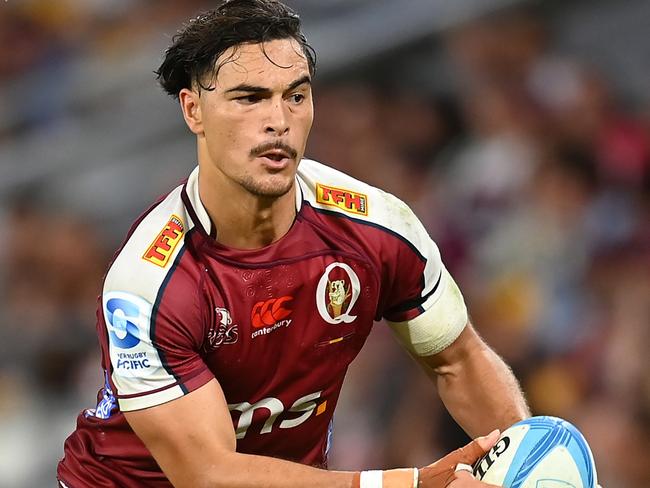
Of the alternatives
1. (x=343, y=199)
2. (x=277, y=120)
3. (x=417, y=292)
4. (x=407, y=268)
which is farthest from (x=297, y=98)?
(x=417, y=292)

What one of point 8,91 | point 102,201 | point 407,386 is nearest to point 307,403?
point 407,386

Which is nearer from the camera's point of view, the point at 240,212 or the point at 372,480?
the point at 372,480

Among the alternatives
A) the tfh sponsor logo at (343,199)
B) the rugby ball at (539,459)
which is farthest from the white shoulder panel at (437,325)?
the rugby ball at (539,459)

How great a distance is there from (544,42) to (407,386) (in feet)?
7.41

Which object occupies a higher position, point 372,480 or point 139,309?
point 139,309

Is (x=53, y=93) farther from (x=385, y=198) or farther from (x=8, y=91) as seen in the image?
(x=385, y=198)

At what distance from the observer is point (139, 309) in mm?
3604

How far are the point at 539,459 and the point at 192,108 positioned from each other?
4.54 ft

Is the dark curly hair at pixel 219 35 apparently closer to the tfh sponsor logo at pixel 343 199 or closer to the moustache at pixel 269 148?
the moustache at pixel 269 148

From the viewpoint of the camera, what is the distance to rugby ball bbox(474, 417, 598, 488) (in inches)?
140

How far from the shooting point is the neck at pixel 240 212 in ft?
12.4

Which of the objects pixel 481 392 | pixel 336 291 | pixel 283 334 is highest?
pixel 336 291

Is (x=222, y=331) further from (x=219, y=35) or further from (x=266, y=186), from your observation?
(x=219, y=35)

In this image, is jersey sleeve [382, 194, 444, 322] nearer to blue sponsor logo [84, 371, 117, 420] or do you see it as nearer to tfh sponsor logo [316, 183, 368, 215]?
tfh sponsor logo [316, 183, 368, 215]
